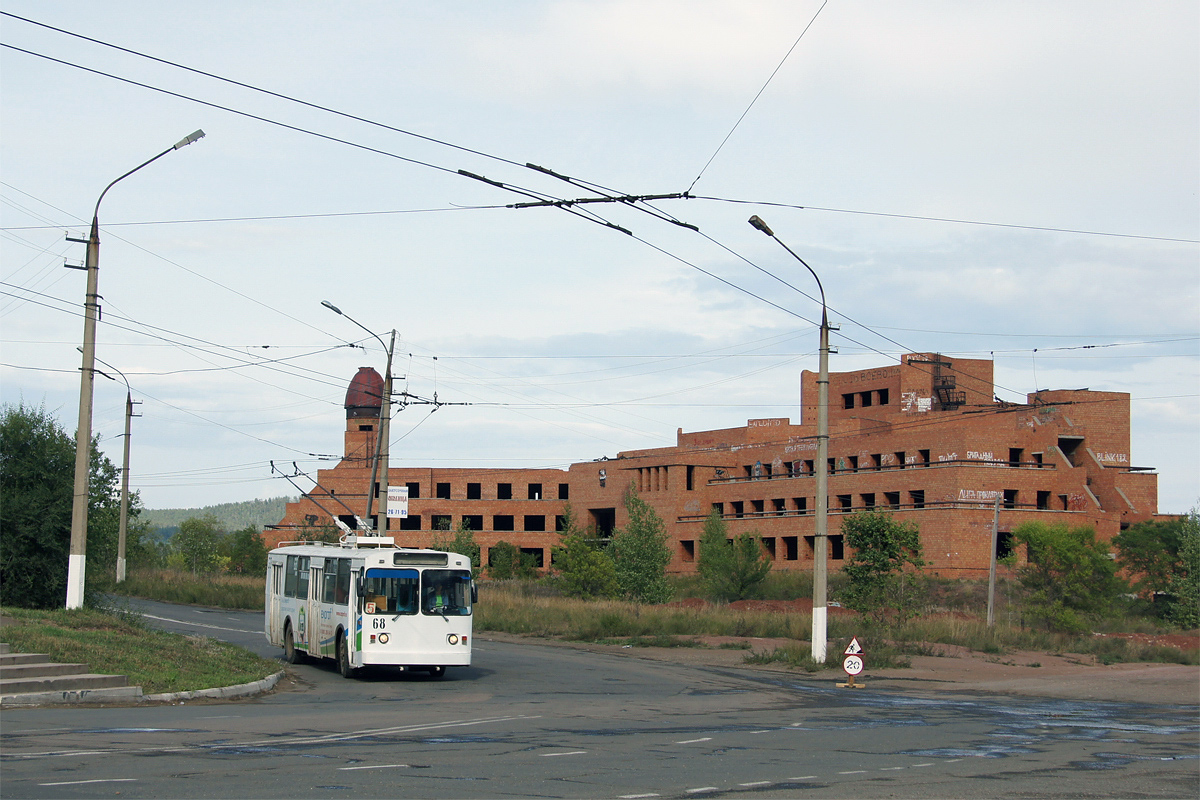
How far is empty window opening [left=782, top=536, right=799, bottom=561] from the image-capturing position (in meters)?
80.7

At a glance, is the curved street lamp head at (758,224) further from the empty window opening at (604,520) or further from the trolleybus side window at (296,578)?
the empty window opening at (604,520)

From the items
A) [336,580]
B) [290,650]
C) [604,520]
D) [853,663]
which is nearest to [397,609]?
[336,580]

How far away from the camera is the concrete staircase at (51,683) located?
49.8 ft

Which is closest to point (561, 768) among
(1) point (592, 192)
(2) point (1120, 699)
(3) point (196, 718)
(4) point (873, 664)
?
(3) point (196, 718)

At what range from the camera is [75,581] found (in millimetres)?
21906

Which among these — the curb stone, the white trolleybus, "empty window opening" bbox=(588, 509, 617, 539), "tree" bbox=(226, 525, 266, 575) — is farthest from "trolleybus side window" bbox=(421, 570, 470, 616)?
"tree" bbox=(226, 525, 266, 575)

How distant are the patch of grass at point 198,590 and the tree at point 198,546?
50.0 metres

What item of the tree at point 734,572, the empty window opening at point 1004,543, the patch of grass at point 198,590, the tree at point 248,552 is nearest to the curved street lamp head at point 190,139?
the patch of grass at point 198,590

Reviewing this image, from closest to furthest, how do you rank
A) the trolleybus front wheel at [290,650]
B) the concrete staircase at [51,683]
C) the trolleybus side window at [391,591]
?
the concrete staircase at [51,683], the trolleybus side window at [391,591], the trolleybus front wheel at [290,650]

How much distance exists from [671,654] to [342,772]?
68.8ft

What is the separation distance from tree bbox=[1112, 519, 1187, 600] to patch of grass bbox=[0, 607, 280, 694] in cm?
4970

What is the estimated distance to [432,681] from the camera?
22312 millimetres

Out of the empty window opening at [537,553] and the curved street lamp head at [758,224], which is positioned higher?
the curved street lamp head at [758,224]

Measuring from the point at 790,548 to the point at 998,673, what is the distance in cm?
5538
